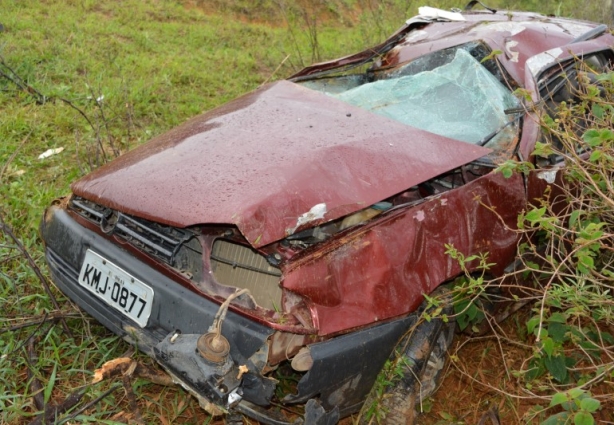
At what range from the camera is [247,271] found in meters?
2.48

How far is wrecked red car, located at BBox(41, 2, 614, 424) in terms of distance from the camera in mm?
2146

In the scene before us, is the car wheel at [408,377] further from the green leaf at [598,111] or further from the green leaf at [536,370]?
the green leaf at [598,111]

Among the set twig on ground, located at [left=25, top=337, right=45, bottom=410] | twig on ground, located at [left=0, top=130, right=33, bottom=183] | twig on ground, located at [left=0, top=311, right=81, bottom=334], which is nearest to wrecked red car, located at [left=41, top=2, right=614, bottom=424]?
twig on ground, located at [left=0, top=311, right=81, bottom=334]

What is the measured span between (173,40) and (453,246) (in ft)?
17.4

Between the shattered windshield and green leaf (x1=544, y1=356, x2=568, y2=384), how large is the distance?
94 centimetres

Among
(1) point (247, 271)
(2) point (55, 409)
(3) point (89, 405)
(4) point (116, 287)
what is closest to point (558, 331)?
(1) point (247, 271)

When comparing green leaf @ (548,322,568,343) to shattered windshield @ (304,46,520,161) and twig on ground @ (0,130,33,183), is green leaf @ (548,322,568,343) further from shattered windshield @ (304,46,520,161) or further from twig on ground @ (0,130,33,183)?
twig on ground @ (0,130,33,183)

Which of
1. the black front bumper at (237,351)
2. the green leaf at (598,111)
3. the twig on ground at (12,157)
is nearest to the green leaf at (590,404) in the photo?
the black front bumper at (237,351)

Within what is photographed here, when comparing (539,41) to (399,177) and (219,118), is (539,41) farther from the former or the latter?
(219,118)

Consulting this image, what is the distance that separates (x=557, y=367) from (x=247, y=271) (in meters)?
1.30

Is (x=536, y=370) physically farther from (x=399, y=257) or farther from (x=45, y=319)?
(x=45, y=319)

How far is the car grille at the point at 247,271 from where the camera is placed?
2404mm

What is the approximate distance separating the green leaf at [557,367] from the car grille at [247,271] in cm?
113

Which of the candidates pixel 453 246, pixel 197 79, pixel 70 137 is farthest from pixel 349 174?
pixel 197 79
